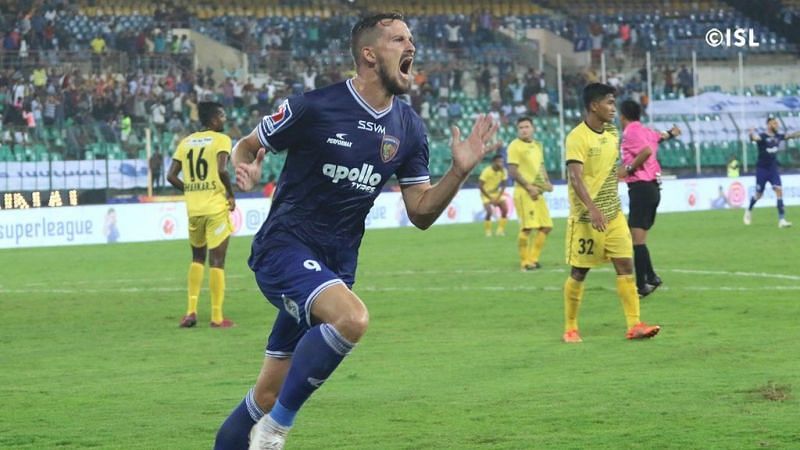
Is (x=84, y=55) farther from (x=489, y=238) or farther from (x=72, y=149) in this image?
(x=489, y=238)

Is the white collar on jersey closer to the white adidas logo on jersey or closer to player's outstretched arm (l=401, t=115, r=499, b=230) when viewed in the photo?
the white adidas logo on jersey

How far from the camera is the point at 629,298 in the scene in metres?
13.2

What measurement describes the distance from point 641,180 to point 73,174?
765 inches

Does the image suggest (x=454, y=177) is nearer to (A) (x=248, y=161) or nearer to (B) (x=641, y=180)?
(A) (x=248, y=161)

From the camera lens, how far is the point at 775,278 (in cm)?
1884

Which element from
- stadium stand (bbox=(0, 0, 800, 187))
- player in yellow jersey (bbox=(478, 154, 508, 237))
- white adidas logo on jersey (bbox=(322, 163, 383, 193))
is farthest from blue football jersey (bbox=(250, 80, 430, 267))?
stadium stand (bbox=(0, 0, 800, 187))

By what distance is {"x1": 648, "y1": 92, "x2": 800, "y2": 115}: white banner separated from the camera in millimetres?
43312

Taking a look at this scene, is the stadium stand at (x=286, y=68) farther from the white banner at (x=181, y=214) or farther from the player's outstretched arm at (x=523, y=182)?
the player's outstretched arm at (x=523, y=182)

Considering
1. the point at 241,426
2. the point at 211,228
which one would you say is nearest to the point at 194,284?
the point at 211,228

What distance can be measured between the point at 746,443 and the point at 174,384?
4.99m

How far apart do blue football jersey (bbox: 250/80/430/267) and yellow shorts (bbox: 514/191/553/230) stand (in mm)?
15165

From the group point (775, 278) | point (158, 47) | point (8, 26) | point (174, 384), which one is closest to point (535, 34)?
point (158, 47)

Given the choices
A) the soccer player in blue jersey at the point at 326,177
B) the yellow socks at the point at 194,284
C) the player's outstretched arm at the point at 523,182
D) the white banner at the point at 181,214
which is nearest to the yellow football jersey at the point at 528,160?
the player's outstretched arm at the point at 523,182

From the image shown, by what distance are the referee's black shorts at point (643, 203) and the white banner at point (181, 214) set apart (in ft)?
49.4
